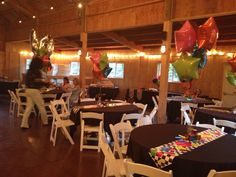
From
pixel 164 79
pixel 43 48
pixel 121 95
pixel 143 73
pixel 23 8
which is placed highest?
pixel 23 8

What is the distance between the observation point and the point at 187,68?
9.17 ft

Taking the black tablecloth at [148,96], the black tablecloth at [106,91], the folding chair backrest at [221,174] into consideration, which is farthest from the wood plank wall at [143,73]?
the folding chair backrest at [221,174]

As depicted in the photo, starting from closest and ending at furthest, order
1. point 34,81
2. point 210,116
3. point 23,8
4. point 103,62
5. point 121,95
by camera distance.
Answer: point 210,116 → point 34,81 → point 103,62 → point 23,8 → point 121,95

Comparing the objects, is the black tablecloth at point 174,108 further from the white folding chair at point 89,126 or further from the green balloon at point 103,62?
the white folding chair at point 89,126

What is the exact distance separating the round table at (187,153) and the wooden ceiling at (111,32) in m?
5.36

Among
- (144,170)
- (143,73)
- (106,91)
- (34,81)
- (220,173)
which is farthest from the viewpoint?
→ (143,73)

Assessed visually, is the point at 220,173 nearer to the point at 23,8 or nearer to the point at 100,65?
the point at 100,65

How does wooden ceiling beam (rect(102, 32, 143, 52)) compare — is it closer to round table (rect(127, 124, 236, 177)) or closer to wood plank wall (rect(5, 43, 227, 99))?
wood plank wall (rect(5, 43, 227, 99))

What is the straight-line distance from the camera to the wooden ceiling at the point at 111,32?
8.47 m

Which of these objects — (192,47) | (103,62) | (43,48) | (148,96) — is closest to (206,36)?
(192,47)

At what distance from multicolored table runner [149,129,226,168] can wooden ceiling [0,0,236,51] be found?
5560 mm

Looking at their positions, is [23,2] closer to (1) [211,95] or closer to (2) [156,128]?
(1) [211,95]

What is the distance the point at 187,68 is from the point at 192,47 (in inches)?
10.5

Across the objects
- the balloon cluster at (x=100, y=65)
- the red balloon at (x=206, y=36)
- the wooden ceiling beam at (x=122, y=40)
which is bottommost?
the balloon cluster at (x=100, y=65)
